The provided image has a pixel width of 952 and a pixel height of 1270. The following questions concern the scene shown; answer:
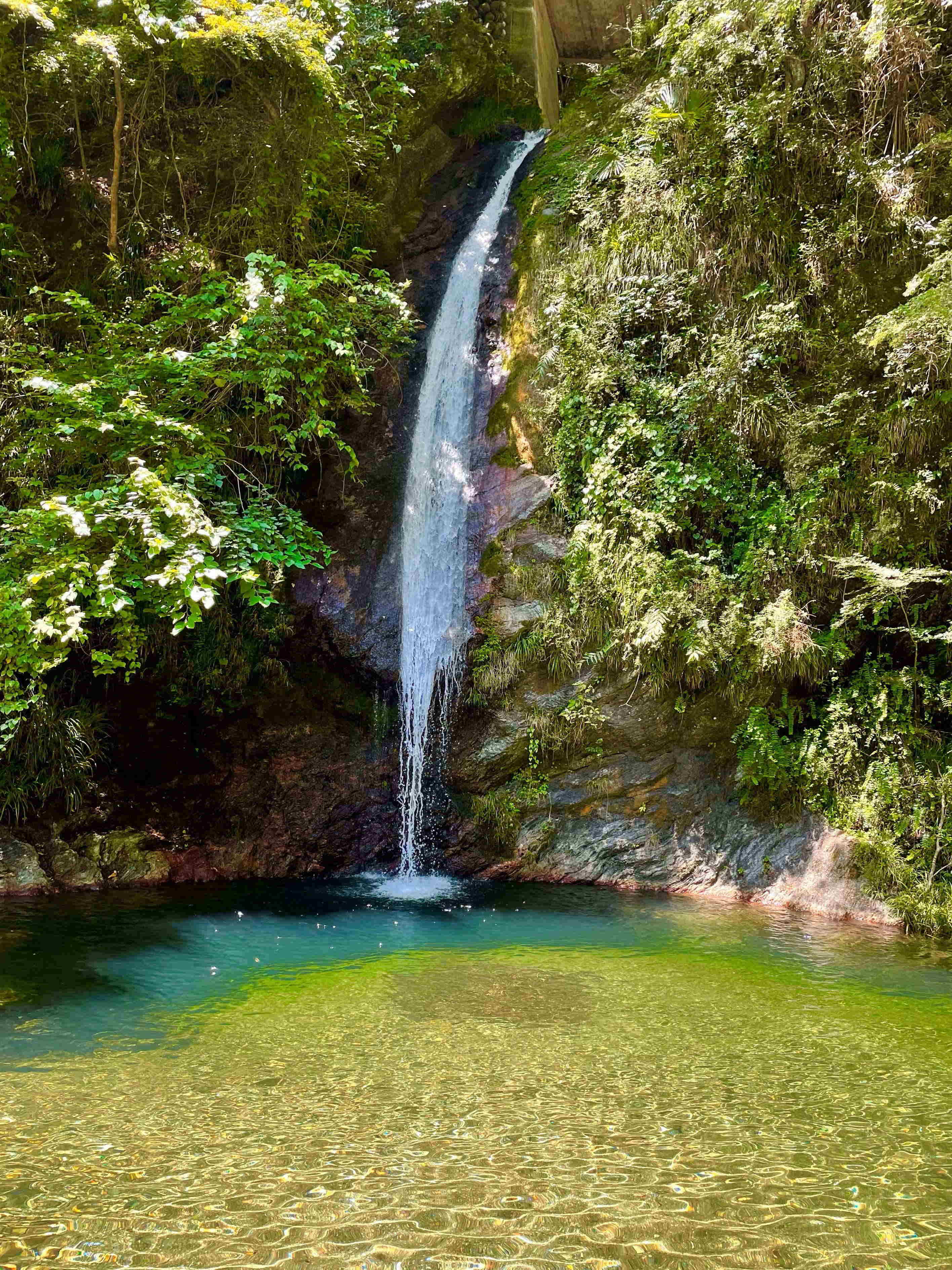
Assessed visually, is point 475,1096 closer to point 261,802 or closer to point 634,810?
point 634,810

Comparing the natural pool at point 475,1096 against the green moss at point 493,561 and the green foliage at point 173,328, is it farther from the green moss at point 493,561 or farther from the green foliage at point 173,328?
the green moss at point 493,561

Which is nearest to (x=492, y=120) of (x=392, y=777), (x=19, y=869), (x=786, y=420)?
(x=786, y=420)

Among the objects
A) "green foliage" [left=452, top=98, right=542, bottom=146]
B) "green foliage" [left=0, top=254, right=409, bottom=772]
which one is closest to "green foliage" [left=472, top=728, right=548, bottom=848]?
"green foliage" [left=0, top=254, right=409, bottom=772]

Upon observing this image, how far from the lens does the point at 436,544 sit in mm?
10586

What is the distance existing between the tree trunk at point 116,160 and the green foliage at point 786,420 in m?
5.13

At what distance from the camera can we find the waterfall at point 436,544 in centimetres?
982

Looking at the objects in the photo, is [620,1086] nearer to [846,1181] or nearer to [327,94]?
[846,1181]

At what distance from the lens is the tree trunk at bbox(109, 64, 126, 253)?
9.41 meters

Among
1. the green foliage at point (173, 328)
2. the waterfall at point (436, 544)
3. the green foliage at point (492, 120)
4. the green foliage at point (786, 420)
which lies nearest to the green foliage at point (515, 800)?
the waterfall at point (436, 544)

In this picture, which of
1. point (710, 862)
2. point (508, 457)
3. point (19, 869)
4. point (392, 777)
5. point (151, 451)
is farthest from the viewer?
point (508, 457)

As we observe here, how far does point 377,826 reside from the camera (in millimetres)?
9914

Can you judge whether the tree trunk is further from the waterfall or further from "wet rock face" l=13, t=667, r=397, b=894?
"wet rock face" l=13, t=667, r=397, b=894

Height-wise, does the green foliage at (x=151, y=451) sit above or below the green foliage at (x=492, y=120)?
below

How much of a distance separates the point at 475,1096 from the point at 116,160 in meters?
10.4
